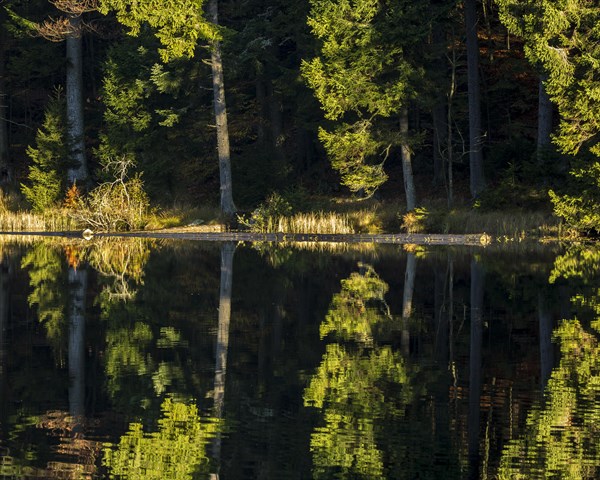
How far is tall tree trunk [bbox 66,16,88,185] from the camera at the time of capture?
53688 mm

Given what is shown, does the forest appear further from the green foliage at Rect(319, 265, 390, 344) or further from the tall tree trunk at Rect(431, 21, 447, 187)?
the green foliage at Rect(319, 265, 390, 344)

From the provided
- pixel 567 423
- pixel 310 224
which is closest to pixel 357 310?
pixel 567 423

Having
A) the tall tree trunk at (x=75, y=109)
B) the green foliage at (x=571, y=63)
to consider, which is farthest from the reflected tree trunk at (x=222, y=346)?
the tall tree trunk at (x=75, y=109)

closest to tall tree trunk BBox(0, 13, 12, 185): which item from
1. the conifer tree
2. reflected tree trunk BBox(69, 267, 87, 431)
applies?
the conifer tree

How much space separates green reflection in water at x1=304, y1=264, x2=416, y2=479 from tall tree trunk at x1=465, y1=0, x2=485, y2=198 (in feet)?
76.9

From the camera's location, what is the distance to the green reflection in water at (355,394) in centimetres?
1003

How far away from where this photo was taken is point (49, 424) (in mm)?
11328

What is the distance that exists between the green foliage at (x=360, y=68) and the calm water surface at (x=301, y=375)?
1567cm

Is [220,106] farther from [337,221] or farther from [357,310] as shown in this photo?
[357,310]

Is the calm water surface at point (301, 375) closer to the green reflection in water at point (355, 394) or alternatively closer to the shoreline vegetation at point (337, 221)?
the green reflection in water at point (355, 394)

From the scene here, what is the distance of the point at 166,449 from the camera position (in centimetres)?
1032

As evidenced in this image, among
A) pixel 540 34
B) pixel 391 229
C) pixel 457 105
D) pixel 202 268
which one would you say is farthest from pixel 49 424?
pixel 457 105

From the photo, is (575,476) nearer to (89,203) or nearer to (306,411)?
(306,411)

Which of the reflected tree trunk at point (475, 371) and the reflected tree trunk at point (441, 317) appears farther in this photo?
the reflected tree trunk at point (441, 317)
